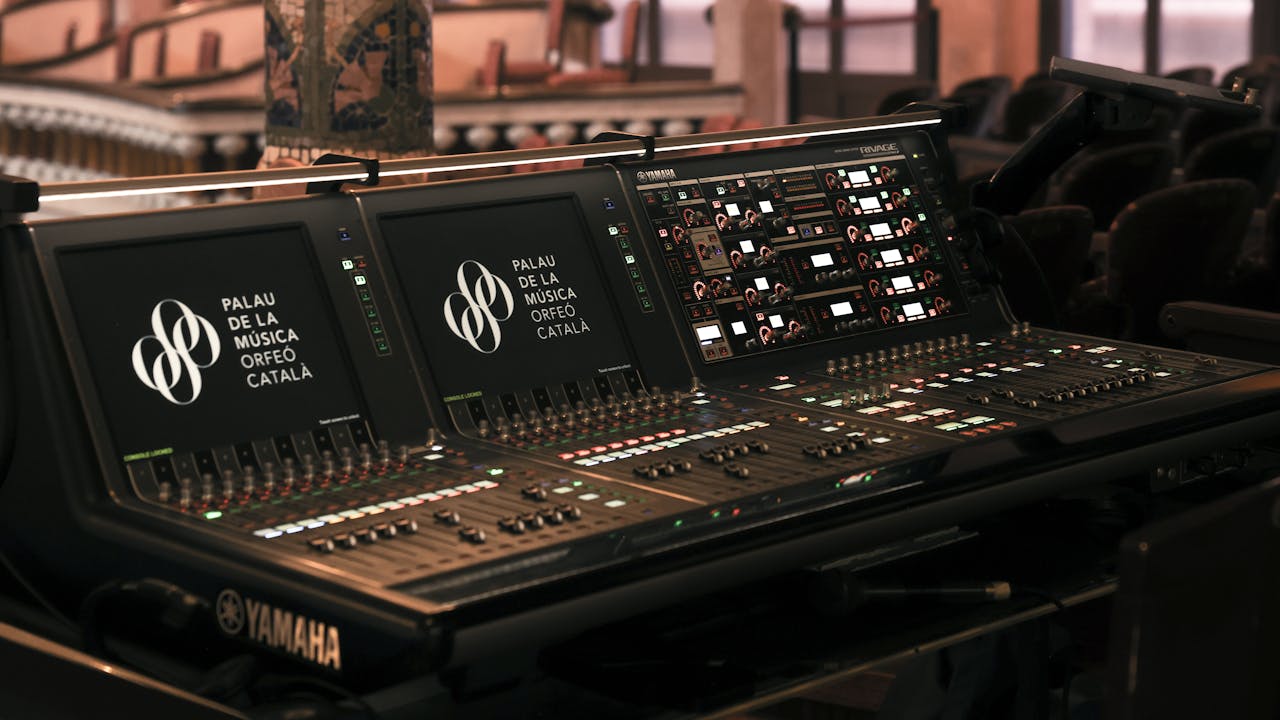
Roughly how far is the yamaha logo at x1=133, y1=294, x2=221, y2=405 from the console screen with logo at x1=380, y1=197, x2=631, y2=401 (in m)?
0.27

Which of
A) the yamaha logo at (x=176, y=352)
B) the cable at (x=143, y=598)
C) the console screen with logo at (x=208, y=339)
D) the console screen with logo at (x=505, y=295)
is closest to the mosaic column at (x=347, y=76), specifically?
the console screen with logo at (x=505, y=295)

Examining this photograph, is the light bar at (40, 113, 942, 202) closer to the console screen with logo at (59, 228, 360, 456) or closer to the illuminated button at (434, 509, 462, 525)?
the console screen with logo at (59, 228, 360, 456)

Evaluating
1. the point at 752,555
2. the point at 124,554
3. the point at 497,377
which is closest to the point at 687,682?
the point at 752,555

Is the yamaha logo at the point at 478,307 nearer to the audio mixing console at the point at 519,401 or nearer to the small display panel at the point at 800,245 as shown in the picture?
the audio mixing console at the point at 519,401

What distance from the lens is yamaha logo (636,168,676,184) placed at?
7.47 ft

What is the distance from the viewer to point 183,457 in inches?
68.0

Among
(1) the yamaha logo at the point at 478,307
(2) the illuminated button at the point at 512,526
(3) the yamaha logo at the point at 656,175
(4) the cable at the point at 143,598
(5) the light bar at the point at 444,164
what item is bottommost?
(4) the cable at the point at 143,598

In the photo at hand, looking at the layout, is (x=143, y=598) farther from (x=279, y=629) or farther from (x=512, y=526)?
(x=512, y=526)

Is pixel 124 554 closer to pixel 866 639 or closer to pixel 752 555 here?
pixel 752 555

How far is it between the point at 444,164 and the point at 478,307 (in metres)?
0.19

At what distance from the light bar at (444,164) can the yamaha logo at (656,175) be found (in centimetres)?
3

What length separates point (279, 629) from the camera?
57.4 inches

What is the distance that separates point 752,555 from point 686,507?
0.09 metres

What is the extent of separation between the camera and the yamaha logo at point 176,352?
1.75 metres
